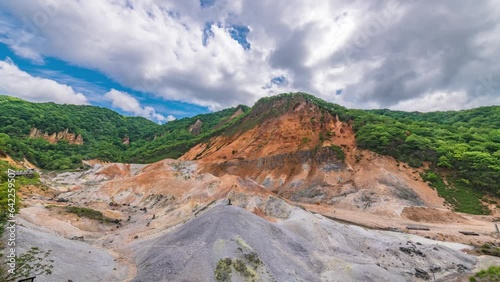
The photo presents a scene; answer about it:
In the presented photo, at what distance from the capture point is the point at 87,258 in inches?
761

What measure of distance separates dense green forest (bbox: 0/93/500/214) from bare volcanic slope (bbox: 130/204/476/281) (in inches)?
996

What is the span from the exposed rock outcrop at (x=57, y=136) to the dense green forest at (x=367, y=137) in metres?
1.96

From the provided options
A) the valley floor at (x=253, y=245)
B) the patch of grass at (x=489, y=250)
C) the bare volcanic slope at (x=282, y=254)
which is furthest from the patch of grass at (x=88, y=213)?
the patch of grass at (x=489, y=250)

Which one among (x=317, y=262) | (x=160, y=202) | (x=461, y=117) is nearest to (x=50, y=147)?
(x=160, y=202)

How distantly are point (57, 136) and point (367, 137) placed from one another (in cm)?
12638

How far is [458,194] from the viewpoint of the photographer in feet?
151

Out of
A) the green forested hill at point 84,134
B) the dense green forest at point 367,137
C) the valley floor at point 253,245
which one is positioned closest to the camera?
the valley floor at point 253,245

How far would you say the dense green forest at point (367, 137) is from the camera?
159ft

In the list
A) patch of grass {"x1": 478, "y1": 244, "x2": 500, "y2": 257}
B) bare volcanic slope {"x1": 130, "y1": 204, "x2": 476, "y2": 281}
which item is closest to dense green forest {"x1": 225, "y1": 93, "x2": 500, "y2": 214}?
patch of grass {"x1": 478, "y1": 244, "x2": 500, "y2": 257}

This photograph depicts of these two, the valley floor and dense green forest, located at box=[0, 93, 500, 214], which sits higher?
dense green forest, located at box=[0, 93, 500, 214]

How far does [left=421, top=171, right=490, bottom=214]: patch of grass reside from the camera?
43062 mm

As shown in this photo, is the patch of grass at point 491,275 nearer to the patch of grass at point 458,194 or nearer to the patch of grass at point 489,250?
the patch of grass at point 489,250

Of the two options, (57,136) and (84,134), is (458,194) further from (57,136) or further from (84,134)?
(84,134)

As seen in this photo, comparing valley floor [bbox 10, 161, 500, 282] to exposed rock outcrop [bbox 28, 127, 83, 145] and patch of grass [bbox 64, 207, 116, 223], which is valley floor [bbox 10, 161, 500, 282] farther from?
exposed rock outcrop [bbox 28, 127, 83, 145]
